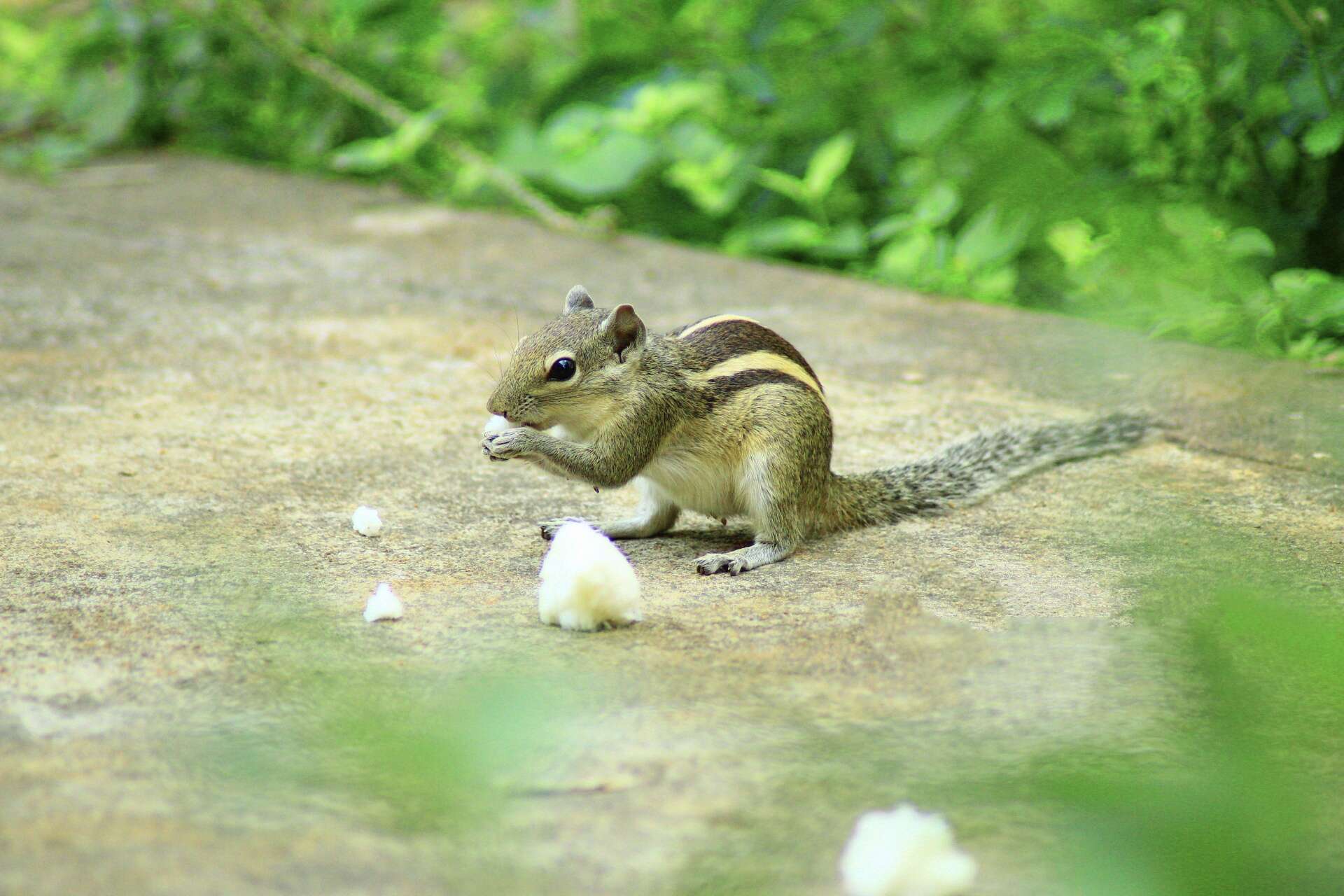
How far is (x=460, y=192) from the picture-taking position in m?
6.40

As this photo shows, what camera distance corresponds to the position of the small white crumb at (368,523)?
9.28ft

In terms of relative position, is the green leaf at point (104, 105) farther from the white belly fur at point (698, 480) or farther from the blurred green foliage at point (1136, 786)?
the blurred green foliage at point (1136, 786)

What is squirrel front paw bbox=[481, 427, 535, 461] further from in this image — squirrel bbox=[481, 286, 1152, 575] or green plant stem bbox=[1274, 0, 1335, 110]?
green plant stem bbox=[1274, 0, 1335, 110]

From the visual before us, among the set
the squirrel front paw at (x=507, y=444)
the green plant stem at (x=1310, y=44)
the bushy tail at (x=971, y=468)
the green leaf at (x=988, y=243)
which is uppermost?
the green plant stem at (x=1310, y=44)

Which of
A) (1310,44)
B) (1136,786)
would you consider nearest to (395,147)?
(1310,44)

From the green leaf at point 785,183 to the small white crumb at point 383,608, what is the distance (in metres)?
3.38

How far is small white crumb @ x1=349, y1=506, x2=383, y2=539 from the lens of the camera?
283 centimetres

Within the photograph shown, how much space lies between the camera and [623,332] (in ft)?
9.47

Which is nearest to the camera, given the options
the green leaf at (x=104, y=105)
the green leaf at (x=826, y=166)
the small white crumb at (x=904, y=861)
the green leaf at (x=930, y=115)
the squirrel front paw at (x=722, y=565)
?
the small white crumb at (x=904, y=861)

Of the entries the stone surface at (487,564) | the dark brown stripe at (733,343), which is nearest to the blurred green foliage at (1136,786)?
the stone surface at (487,564)

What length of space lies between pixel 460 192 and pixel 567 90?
715mm

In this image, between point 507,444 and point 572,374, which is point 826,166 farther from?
point 507,444

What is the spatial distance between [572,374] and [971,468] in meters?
1.00

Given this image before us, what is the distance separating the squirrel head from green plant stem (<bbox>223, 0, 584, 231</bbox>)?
300 centimetres
